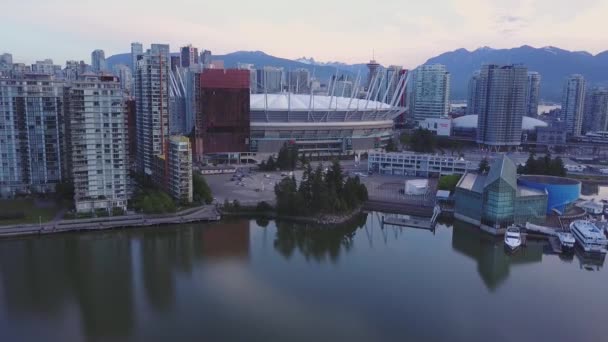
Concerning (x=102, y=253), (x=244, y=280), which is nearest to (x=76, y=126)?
(x=102, y=253)

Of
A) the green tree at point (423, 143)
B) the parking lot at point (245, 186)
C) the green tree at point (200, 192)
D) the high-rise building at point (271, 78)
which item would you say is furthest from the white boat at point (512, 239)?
the high-rise building at point (271, 78)

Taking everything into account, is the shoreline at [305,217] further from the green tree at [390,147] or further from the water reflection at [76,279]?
the green tree at [390,147]

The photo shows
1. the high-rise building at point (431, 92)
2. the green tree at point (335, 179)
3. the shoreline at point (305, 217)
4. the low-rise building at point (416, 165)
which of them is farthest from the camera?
the high-rise building at point (431, 92)

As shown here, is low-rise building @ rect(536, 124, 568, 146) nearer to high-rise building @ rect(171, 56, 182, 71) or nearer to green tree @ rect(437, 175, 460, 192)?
green tree @ rect(437, 175, 460, 192)

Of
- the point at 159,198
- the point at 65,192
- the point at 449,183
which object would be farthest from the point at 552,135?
the point at 65,192

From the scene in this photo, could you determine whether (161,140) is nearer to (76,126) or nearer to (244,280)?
(76,126)

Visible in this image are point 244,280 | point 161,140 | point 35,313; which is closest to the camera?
point 35,313

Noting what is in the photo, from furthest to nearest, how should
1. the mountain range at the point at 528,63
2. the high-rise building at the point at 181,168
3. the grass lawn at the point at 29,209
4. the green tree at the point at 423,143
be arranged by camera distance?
the mountain range at the point at 528,63 → the green tree at the point at 423,143 → the high-rise building at the point at 181,168 → the grass lawn at the point at 29,209

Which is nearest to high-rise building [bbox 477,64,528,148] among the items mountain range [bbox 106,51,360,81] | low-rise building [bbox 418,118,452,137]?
low-rise building [bbox 418,118,452,137]
